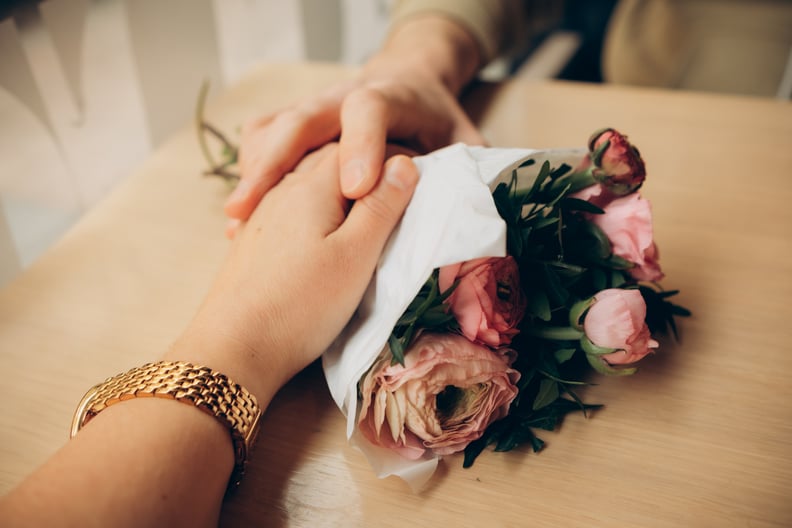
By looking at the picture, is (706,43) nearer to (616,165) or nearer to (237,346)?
(616,165)

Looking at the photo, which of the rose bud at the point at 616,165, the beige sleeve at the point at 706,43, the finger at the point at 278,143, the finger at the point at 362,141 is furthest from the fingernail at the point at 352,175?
the beige sleeve at the point at 706,43

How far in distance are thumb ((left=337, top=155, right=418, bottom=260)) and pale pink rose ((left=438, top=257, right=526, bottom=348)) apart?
0.09 m

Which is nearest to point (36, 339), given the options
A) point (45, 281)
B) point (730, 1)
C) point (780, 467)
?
point (45, 281)

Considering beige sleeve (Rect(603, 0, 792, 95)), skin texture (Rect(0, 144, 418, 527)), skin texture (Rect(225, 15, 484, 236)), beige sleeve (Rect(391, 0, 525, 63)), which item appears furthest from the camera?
beige sleeve (Rect(603, 0, 792, 95))

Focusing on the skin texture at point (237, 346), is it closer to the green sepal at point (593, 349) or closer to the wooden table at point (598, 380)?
the wooden table at point (598, 380)

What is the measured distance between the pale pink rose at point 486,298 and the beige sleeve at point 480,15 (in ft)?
2.21

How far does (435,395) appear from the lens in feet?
1.35

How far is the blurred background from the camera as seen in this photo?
0.74 m

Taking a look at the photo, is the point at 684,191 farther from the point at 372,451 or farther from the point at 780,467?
the point at 372,451

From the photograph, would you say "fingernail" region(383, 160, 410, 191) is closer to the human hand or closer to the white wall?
the human hand

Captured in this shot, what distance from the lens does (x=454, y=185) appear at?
456 mm

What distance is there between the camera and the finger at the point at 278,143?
598 millimetres

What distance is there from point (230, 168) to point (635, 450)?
63 cm

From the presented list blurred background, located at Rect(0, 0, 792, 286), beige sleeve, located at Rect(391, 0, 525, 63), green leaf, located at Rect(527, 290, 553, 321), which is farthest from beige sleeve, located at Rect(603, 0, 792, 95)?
green leaf, located at Rect(527, 290, 553, 321)
